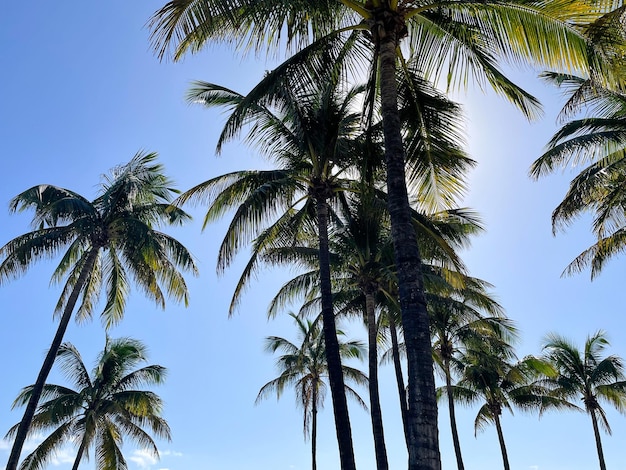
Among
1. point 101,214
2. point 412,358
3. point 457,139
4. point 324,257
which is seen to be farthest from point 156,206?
point 412,358

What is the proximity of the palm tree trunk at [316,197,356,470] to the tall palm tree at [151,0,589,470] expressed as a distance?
427 centimetres

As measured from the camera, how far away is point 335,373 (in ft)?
38.9

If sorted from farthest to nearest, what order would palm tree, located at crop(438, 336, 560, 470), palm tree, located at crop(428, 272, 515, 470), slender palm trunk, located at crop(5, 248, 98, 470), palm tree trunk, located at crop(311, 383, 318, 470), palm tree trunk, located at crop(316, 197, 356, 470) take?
palm tree trunk, located at crop(311, 383, 318, 470)
palm tree, located at crop(438, 336, 560, 470)
palm tree, located at crop(428, 272, 515, 470)
slender palm trunk, located at crop(5, 248, 98, 470)
palm tree trunk, located at crop(316, 197, 356, 470)

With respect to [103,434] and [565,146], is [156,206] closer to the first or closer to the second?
[103,434]

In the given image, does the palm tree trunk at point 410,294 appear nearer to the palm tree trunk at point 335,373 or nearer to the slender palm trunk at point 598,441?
the palm tree trunk at point 335,373

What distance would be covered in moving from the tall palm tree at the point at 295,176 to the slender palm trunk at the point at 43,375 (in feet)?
18.4

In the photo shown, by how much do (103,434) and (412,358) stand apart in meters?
20.2

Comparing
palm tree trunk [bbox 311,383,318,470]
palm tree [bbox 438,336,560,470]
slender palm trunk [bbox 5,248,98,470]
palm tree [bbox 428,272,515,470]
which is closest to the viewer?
slender palm trunk [bbox 5,248,98,470]

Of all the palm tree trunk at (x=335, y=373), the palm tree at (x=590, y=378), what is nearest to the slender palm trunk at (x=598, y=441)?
the palm tree at (x=590, y=378)

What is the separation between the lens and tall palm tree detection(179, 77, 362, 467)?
1262 centimetres

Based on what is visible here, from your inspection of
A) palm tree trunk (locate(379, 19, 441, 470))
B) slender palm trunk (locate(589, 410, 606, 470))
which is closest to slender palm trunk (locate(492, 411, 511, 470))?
slender palm trunk (locate(589, 410, 606, 470))

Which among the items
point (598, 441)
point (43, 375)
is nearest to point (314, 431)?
point (598, 441)

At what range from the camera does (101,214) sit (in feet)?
58.7

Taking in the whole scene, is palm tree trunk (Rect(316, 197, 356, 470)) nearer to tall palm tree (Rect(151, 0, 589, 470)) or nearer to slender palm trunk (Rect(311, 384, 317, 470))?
tall palm tree (Rect(151, 0, 589, 470))
